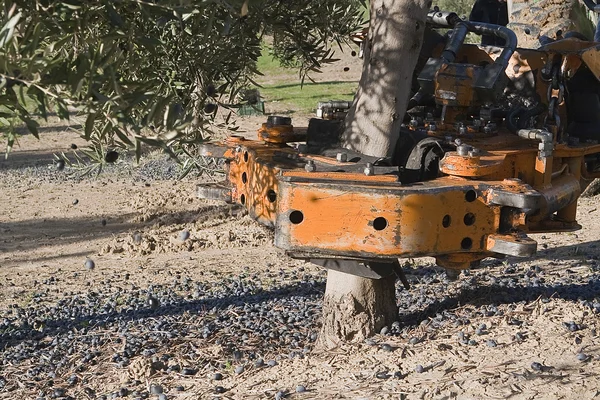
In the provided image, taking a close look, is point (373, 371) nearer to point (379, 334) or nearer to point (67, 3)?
point (379, 334)

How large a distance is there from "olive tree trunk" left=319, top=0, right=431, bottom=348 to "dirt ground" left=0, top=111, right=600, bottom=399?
22 centimetres

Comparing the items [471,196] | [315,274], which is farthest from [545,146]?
[315,274]

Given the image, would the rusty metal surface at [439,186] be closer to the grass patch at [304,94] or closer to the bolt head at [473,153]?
the bolt head at [473,153]

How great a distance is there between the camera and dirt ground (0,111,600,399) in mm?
4785

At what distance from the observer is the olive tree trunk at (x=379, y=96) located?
502cm

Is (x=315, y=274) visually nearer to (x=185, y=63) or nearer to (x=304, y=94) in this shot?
(x=185, y=63)

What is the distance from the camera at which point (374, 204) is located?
14.3ft

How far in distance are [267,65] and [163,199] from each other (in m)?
17.7

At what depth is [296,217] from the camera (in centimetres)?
444

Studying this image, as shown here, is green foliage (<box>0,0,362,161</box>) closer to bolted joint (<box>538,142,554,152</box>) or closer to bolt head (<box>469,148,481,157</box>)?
bolt head (<box>469,148,481,157</box>)

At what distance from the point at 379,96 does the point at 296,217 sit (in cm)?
104

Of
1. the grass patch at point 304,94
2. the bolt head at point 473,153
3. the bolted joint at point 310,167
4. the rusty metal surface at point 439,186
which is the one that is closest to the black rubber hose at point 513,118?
the rusty metal surface at point 439,186

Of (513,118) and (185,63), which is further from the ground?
(185,63)

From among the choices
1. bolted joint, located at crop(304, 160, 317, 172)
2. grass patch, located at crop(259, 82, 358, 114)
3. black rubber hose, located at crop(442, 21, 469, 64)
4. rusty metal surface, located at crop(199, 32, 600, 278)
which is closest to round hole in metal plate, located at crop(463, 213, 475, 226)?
rusty metal surface, located at crop(199, 32, 600, 278)
